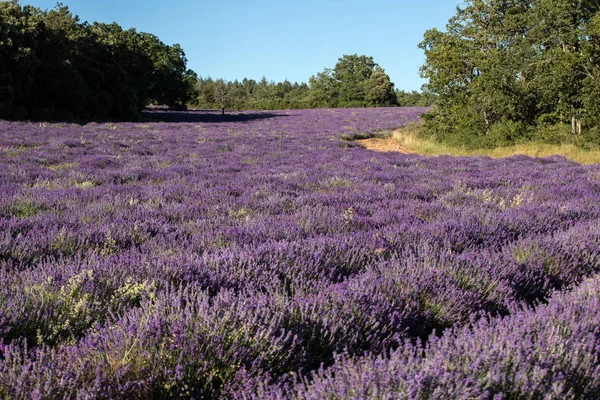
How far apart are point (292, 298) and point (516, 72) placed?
18050 mm

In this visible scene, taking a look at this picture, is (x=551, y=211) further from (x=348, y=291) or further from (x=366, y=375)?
(x=366, y=375)

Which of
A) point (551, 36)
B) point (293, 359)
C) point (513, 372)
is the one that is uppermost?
point (551, 36)

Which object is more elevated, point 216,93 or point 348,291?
point 216,93

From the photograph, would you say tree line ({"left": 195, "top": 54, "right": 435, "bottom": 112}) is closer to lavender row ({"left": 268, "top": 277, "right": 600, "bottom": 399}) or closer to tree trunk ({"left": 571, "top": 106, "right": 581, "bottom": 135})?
tree trunk ({"left": 571, "top": 106, "right": 581, "bottom": 135})

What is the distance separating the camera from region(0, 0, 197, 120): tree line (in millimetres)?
24562

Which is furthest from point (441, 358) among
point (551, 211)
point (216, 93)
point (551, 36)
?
point (216, 93)

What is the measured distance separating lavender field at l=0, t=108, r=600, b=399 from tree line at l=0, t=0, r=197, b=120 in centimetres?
2350

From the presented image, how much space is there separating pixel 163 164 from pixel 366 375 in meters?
9.84

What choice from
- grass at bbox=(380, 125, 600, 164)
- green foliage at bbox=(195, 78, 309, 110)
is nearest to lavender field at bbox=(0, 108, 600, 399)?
grass at bbox=(380, 125, 600, 164)

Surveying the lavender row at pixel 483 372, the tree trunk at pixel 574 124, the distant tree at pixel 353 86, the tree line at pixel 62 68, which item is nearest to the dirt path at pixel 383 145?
the tree trunk at pixel 574 124

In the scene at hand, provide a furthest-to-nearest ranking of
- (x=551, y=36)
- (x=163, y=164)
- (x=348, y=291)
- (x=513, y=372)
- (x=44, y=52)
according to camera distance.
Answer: (x=44, y=52)
(x=551, y=36)
(x=163, y=164)
(x=348, y=291)
(x=513, y=372)

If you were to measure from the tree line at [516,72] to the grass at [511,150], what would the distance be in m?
0.56

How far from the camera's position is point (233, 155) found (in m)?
13.1

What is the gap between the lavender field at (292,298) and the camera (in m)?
1.67
